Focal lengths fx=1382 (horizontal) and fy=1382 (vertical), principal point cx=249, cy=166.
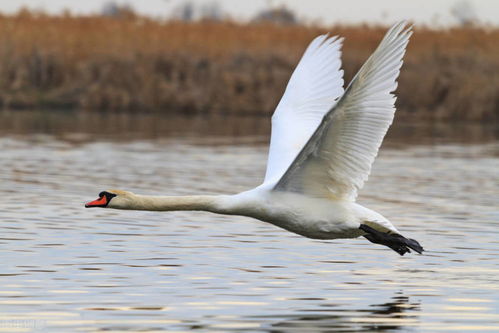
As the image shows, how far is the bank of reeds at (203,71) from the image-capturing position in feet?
86.4

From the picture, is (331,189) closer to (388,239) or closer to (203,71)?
(388,239)

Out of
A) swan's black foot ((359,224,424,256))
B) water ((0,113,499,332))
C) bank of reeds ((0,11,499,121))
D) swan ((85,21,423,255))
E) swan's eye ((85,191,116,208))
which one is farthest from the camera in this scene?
bank of reeds ((0,11,499,121))

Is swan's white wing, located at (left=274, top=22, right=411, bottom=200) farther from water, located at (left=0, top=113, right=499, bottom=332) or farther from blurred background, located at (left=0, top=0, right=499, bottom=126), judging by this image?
blurred background, located at (left=0, top=0, right=499, bottom=126)

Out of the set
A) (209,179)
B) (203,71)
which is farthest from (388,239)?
(203,71)

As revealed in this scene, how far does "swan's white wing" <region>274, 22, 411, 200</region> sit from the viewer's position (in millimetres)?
8047

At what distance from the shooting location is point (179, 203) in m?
8.84

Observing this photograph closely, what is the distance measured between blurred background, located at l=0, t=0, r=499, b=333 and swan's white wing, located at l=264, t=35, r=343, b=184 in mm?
946

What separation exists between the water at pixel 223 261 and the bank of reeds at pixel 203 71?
8.57 metres

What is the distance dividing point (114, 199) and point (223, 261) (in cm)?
132

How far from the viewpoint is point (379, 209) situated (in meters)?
13.6

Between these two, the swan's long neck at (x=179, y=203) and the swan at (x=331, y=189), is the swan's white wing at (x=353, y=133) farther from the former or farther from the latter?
the swan's long neck at (x=179, y=203)

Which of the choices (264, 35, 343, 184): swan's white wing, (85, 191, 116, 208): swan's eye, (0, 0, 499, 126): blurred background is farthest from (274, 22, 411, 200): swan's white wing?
(0, 0, 499, 126): blurred background

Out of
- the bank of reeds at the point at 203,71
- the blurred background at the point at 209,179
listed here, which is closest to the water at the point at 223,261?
the blurred background at the point at 209,179

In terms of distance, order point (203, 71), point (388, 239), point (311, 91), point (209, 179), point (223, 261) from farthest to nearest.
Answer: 1. point (203, 71)
2. point (209, 179)
3. point (311, 91)
4. point (223, 261)
5. point (388, 239)
